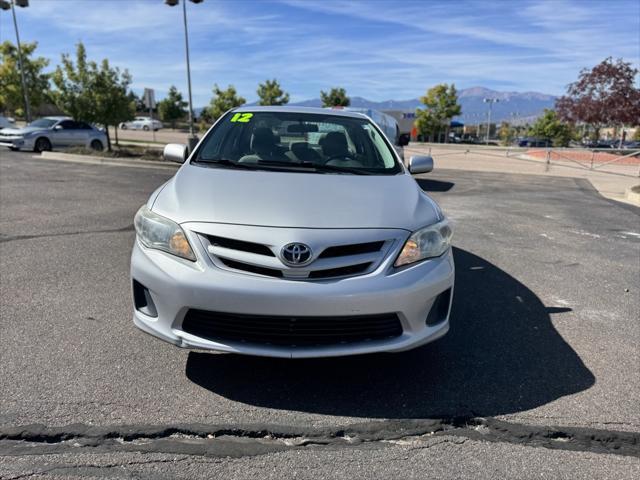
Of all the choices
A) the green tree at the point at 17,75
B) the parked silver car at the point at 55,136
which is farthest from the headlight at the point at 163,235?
the green tree at the point at 17,75

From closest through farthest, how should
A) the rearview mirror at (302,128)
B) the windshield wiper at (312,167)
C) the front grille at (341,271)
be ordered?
the front grille at (341,271) < the windshield wiper at (312,167) < the rearview mirror at (302,128)

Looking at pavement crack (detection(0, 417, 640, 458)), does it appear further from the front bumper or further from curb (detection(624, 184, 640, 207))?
curb (detection(624, 184, 640, 207))

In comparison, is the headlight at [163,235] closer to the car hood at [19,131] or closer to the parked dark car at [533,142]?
the car hood at [19,131]

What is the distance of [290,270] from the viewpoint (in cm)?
280

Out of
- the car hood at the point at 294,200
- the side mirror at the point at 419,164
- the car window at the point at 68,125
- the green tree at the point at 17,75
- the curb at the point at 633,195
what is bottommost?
the curb at the point at 633,195

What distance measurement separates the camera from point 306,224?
2.93 metres

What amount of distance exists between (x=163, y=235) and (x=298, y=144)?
5.39 ft

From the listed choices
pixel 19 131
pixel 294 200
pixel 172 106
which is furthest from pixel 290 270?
pixel 172 106

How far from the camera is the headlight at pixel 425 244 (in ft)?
9.84

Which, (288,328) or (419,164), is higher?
(419,164)

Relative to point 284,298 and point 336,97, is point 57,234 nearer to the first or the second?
point 284,298

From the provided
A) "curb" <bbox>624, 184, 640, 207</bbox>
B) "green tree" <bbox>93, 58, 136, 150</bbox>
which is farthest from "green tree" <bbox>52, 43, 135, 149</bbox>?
"curb" <bbox>624, 184, 640, 207</bbox>

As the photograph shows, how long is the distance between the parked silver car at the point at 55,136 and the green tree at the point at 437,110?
40.6 meters

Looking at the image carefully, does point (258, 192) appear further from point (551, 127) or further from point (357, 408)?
point (551, 127)
